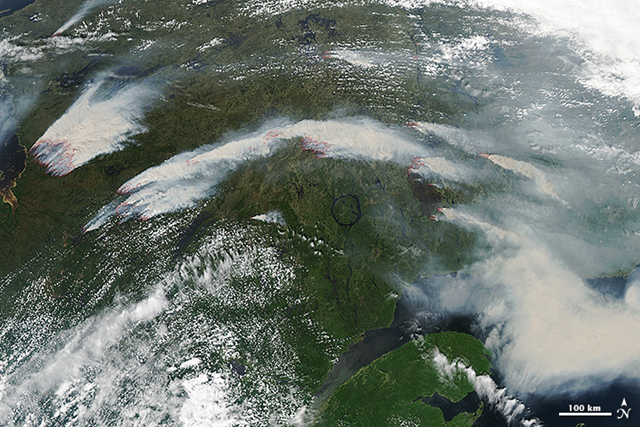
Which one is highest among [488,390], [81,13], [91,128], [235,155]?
[81,13]

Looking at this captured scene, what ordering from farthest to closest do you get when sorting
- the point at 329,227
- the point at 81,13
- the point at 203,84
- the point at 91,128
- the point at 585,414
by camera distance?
the point at 81,13
the point at 203,84
the point at 91,128
the point at 329,227
the point at 585,414

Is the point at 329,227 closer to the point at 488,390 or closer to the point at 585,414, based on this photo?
the point at 488,390

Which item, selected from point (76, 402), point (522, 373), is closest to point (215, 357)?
point (76, 402)

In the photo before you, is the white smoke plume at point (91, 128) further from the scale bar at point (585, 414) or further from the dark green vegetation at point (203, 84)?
the scale bar at point (585, 414)

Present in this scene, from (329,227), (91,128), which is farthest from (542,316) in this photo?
(91,128)

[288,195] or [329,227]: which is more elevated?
[288,195]

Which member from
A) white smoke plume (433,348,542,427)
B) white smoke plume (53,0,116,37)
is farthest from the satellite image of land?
white smoke plume (53,0,116,37)

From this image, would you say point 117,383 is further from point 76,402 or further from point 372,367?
point 372,367

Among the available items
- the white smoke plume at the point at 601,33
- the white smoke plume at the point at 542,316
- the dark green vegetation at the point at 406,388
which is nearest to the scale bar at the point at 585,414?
the white smoke plume at the point at 542,316
